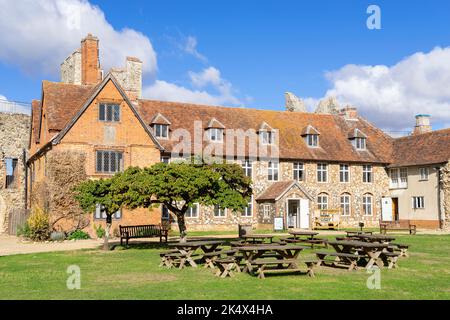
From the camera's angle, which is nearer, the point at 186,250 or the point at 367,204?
the point at 186,250

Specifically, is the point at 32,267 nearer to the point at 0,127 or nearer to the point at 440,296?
the point at 440,296

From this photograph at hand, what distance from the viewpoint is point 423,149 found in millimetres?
44875

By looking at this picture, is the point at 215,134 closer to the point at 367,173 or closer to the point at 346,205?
the point at 346,205

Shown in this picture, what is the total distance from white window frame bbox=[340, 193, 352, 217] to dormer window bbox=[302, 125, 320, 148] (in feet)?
15.7

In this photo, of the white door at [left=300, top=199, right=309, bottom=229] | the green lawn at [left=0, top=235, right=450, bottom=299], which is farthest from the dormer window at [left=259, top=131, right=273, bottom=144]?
the green lawn at [left=0, top=235, right=450, bottom=299]

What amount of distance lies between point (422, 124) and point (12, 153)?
3720 cm

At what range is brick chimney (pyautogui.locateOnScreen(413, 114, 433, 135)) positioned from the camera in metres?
52.4

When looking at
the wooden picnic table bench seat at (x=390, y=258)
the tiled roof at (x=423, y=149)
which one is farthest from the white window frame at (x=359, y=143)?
the wooden picnic table bench seat at (x=390, y=258)

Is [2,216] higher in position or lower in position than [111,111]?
lower

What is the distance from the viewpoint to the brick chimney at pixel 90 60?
37.6 metres

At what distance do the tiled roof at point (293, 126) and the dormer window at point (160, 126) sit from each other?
22.0 inches

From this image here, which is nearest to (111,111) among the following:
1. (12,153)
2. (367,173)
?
(12,153)

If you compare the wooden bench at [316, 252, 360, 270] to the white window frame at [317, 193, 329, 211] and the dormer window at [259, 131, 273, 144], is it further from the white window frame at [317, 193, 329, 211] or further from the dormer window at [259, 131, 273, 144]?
the white window frame at [317, 193, 329, 211]

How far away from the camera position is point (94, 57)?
38.1 m
